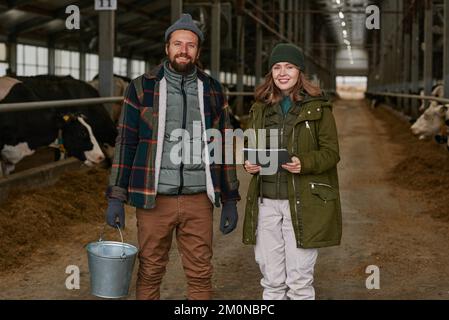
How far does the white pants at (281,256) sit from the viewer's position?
3250mm

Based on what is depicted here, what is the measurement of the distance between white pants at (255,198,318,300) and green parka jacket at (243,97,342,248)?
0.07m

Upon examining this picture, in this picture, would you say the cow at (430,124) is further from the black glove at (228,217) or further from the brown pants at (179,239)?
the brown pants at (179,239)

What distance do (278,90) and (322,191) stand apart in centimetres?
49

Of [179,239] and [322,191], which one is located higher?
[322,191]

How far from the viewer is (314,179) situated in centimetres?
324

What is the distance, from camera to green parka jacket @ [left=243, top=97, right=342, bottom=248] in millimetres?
3184

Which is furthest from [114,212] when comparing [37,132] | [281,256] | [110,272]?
[37,132]

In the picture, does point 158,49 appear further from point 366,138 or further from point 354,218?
point 354,218

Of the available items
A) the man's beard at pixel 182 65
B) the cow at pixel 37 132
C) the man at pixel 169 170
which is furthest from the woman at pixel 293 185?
the cow at pixel 37 132

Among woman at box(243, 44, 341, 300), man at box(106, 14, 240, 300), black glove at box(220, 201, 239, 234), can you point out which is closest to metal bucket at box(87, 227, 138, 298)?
man at box(106, 14, 240, 300)

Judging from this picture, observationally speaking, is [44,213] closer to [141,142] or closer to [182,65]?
[141,142]

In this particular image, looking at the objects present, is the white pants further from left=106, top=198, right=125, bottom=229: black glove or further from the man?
left=106, top=198, right=125, bottom=229: black glove

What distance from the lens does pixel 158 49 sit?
3173cm

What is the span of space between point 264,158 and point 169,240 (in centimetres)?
57
